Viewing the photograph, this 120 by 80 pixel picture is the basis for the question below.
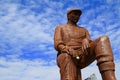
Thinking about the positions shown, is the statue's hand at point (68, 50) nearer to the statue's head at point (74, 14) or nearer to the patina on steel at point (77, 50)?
the patina on steel at point (77, 50)

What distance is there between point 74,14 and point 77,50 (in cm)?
97

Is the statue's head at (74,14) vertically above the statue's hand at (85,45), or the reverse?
the statue's head at (74,14)

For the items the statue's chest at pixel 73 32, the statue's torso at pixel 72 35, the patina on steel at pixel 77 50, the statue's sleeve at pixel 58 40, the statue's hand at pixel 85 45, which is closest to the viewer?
the patina on steel at pixel 77 50

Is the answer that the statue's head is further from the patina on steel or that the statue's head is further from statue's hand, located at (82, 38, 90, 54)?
statue's hand, located at (82, 38, 90, 54)

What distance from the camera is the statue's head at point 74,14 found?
22.8 feet

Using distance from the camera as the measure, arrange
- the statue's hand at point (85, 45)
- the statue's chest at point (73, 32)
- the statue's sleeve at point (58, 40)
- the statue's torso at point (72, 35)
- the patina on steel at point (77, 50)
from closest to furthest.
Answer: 1. the patina on steel at point (77, 50)
2. the statue's hand at point (85, 45)
3. the statue's sleeve at point (58, 40)
4. the statue's torso at point (72, 35)
5. the statue's chest at point (73, 32)

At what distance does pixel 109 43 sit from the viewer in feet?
20.0

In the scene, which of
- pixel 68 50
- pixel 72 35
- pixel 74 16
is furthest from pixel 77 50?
pixel 74 16

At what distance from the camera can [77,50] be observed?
257 inches

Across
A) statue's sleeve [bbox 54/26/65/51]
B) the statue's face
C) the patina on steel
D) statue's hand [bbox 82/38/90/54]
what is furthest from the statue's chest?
statue's hand [bbox 82/38/90/54]

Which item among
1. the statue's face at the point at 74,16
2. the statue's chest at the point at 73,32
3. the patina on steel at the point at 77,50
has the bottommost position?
the patina on steel at the point at 77,50

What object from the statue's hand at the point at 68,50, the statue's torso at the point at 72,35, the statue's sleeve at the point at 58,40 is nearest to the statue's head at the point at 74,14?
the statue's torso at the point at 72,35

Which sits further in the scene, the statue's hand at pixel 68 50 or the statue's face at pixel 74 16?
the statue's face at pixel 74 16

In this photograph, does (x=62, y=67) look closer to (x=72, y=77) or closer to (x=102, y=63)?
(x=72, y=77)
